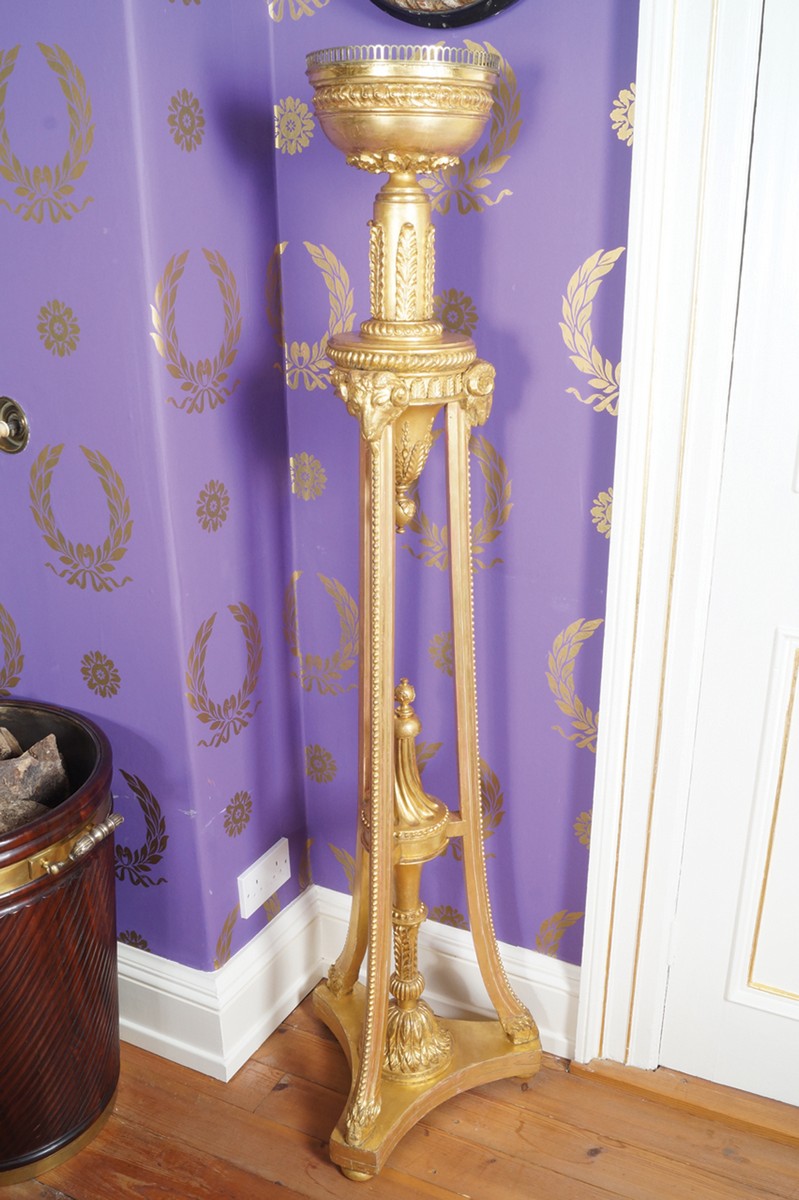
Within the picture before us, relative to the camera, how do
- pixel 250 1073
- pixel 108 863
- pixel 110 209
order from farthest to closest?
pixel 250 1073
pixel 108 863
pixel 110 209

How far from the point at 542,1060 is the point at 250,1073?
1.76ft

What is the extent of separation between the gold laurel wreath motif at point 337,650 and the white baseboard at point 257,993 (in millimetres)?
472

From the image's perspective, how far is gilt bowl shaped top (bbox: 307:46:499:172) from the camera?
1162mm

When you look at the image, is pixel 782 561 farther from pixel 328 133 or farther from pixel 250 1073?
pixel 250 1073

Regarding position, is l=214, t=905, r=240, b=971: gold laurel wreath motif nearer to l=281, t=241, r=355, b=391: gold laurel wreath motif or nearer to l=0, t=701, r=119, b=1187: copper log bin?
l=0, t=701, r=119, b=1187: copper log bin

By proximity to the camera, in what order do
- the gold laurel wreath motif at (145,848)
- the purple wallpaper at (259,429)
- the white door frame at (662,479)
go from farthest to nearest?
1. the gold laurel wreath motif at (145,848)
2. the purple wallpaper at (259,429)
3. the white door frame at (662,479)

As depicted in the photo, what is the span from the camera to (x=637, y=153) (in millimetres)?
1336

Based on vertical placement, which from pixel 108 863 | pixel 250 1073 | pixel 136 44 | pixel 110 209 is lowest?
pixel 250 1073

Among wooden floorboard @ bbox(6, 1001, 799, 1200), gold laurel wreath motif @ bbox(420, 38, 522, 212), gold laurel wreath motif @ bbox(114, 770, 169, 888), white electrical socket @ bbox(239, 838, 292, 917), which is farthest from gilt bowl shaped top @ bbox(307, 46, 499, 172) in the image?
wooden floorboard @ bbox(6, 1001, 799, 1200)

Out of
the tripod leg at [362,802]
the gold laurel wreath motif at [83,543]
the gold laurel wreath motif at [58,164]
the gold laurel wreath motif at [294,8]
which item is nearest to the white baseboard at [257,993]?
the tripod leg at [362,802]

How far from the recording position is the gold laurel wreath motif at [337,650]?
181 centimetres

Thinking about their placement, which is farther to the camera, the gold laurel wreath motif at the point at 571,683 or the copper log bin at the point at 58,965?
the gold laurel wreath motif at the point at 571,683

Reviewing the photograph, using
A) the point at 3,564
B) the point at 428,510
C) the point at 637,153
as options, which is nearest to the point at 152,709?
the point at 3,564

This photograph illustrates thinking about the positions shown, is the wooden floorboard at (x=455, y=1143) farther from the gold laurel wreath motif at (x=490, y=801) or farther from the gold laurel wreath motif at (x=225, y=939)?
the gold laurel wreath motif at (x=490, y=801)
